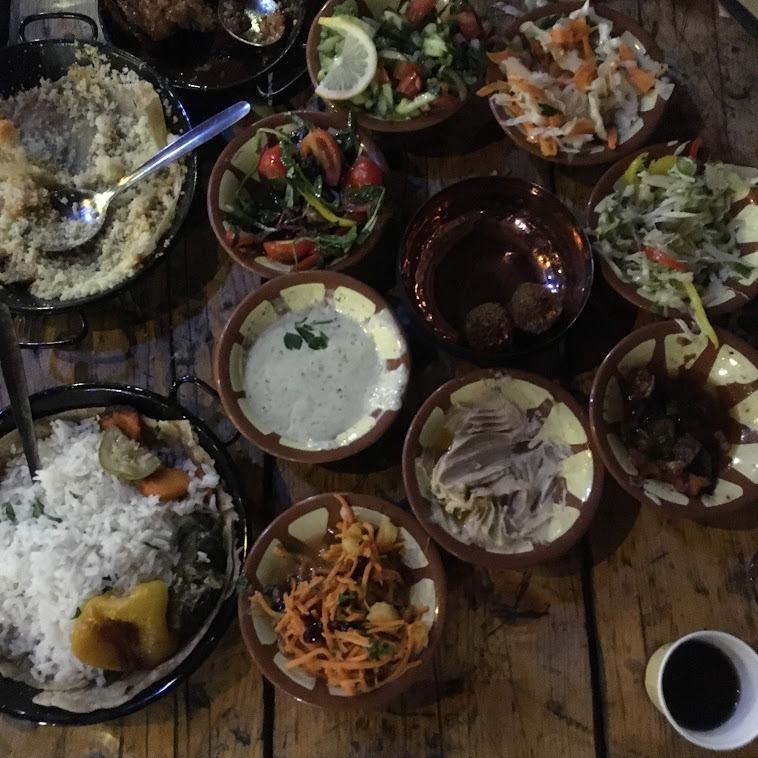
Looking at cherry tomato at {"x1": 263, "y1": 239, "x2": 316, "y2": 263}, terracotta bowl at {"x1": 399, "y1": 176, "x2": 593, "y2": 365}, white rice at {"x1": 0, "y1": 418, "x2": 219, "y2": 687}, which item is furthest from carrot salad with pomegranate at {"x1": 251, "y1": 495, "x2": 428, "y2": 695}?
cherry tomato at {"x1": 263, "y1": 239, "x2": 316, "y2": 263}

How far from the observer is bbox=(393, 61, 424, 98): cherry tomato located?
1892 mm

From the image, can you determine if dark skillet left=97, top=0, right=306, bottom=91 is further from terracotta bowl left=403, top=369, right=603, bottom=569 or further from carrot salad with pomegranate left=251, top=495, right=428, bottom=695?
carrot salad with pomegranate left=251, top=495, right=428, bottom=695

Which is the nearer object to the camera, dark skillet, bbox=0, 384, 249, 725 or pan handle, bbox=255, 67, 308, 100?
dark skillet, bbox=0, 384, 249, 725

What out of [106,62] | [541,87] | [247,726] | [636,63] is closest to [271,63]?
[106,62]

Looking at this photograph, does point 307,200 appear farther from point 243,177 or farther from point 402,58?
point 402,58

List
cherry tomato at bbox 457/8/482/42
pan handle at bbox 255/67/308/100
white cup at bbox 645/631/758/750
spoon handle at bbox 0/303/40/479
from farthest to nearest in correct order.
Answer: pan handle at bbox 255/67/308/100, cherry tomato at bbox 457/8/482/42, spoon handle at bbox 0/303/40/479, white cup at bbox 645/631/758/750

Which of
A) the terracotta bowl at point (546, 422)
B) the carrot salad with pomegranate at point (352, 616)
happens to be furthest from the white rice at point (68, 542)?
the terracotta bowl at point (546, 422)

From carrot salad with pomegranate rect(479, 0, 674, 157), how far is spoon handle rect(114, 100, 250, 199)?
0.69 metres

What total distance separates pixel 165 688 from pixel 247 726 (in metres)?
0.26

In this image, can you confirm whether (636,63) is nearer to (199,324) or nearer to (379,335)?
(379,335)

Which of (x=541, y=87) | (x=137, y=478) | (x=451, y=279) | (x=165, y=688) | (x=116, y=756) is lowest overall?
(x=116, y=756)

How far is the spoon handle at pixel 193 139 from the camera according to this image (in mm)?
1876

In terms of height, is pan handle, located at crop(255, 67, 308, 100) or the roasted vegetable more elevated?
pan handle, located at crop(255, 67, 308, 100)

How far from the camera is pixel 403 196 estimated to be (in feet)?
6.65
